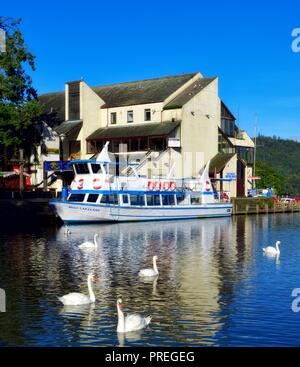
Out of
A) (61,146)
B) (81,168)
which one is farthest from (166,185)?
(61,146)

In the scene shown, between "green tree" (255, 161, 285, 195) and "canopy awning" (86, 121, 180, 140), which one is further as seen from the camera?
"green tree" (255, 161, 285, 195)

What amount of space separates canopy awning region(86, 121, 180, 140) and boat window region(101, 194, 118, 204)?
57.2ft

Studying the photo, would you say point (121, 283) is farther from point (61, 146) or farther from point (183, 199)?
point (61, 146)

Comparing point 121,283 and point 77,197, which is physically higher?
point 77,197

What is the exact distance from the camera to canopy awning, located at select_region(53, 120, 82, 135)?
87.8 metres

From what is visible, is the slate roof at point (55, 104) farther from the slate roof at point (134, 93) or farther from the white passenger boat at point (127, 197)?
the white passenger boat at point (127, 197)

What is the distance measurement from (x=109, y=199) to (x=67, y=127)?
82.2 feet

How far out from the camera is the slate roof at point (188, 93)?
86000mm

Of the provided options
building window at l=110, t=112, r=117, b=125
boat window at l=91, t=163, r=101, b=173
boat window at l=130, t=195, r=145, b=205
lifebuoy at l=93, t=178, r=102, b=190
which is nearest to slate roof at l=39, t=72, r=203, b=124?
building window at l=110, t=112, r=117, b=125

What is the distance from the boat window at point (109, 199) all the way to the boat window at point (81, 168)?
3.49 m

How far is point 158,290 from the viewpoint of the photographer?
94.8ft

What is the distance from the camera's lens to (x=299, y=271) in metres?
34.2

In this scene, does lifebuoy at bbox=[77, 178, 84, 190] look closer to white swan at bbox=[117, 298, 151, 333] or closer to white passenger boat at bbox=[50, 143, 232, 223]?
white passenger boat at bbox=[50, 143, 232, 223]

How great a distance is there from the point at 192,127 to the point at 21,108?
86.1ft
